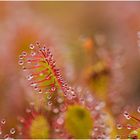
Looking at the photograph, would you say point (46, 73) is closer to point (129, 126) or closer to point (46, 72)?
point (46, 72)

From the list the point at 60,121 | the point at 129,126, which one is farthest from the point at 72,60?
the point at 129,126

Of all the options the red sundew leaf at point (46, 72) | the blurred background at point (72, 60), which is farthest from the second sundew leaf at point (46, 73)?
the blurred background at point (72, 60)

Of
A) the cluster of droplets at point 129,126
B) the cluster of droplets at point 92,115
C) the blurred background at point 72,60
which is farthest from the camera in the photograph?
the blurred background at point 72,60

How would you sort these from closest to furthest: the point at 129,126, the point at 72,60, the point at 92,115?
the point at 129,126
the point at 92,115
the point at 72,60

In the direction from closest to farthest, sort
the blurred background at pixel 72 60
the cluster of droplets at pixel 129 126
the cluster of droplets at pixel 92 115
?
the cluster of droplets at pixel 129 126, the cluster of droplets at pixel 92 115, the blurred background at pixel 72 60

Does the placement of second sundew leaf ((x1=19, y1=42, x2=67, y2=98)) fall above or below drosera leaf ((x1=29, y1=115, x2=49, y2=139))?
above

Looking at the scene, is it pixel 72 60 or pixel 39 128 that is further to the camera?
pixel 72 60

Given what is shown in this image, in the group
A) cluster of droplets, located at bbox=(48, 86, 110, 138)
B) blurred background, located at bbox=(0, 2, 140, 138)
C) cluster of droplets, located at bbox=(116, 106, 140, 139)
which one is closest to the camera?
cluster of droplets, located at bbox=(116, 106, 140, 139)

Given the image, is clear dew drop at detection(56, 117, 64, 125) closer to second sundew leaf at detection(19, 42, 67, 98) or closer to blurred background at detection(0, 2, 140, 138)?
second sundew leaf at detection(19, 42, 67, 98)

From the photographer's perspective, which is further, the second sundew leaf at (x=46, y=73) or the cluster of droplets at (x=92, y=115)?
the cluster of droplets at (x=92, y=115)

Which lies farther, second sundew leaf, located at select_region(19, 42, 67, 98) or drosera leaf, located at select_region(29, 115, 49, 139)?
drosera leaf, located at select_region(29, 115, 49, 139)

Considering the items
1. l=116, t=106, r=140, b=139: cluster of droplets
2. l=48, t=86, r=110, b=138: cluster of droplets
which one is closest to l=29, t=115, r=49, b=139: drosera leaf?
l=48, t=86, r=110, b=138: cluster of droplets

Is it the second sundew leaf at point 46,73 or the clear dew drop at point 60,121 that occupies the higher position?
the second sundew leaf at point 46,73

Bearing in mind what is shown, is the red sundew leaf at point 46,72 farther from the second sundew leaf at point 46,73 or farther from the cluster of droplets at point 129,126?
the cluster of droplets at point 129,126
